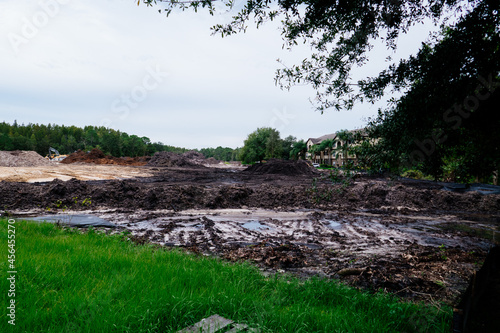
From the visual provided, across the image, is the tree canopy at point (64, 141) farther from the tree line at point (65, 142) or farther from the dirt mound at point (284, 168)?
the dirt mound at point (284, 168)

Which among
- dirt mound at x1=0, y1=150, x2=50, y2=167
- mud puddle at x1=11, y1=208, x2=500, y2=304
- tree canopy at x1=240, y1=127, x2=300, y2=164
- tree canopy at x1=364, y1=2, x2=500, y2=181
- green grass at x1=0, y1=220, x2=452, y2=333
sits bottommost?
mud puddle at x1=11, y1=208, x2=500, y2=304

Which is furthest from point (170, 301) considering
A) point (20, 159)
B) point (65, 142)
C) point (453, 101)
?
point (65, 142)

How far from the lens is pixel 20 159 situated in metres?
31.6

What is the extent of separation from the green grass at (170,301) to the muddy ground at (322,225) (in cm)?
106

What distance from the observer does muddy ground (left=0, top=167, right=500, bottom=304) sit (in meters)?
5.04

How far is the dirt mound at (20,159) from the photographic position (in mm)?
30147

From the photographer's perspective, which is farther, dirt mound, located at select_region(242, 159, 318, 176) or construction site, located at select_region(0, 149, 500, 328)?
dirt mound, located at select_region(242, 159, 318, 176)

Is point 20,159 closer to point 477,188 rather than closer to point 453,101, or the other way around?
point 453,101

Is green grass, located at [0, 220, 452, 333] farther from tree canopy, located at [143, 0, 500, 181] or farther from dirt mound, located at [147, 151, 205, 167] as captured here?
dirt mound, located at [147, 151, 205, 167]

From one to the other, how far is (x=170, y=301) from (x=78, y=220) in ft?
26.5

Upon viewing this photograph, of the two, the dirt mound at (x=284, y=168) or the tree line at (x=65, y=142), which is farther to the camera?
the tree line at (x=65, y=142)

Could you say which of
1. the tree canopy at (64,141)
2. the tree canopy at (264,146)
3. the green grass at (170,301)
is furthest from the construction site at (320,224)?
the tree canopy at (64,141)

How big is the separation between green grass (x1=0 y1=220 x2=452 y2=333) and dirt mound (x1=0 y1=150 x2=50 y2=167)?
3483 cm

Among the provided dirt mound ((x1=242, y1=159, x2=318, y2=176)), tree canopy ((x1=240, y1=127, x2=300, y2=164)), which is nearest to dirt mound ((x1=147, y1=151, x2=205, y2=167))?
dirt mound ((x1=242, y1=159, x2=318, y2=176))
